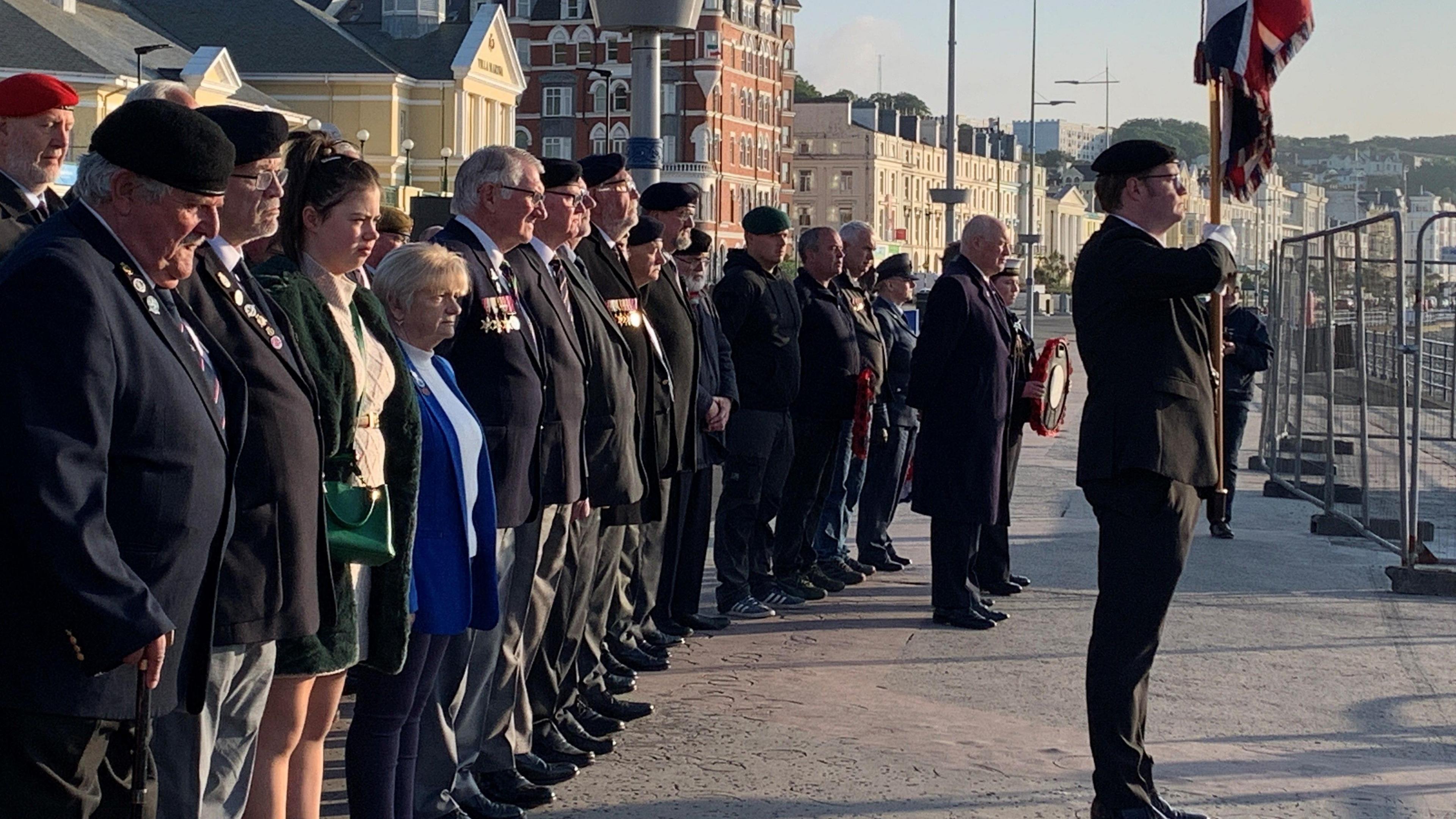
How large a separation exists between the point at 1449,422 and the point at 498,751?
1244cm

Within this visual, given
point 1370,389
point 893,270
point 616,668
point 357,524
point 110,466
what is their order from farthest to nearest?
point 1370,389 → point 893,270 → point 616,668 → point 357,524 → point 110,466

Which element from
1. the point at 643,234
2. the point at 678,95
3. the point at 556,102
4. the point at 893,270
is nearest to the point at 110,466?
the point at 643,234

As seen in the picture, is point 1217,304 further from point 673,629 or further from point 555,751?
point 673,629

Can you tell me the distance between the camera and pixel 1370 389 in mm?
13602

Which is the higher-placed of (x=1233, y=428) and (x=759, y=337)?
(x=759, y=337)

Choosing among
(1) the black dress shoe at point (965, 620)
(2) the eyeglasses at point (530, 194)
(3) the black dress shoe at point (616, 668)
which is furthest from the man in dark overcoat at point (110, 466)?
(1) the black dress shoe at point (965, 620)

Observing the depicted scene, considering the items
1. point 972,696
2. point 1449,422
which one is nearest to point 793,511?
point 972,696

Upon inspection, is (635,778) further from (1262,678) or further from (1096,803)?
(1262,678)

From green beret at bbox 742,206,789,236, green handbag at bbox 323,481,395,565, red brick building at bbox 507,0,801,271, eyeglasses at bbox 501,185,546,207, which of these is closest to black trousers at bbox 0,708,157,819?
green handbag at bbox 323,481,395,565

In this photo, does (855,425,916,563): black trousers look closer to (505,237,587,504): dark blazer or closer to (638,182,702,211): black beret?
(638,182,702,211): black beret

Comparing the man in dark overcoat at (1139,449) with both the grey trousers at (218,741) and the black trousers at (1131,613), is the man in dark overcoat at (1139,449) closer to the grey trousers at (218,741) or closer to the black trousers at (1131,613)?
the black trousers at (1131,613)

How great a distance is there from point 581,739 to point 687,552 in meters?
2.69

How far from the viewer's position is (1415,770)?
269 inches

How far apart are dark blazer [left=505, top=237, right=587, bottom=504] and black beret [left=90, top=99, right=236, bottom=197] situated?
2570mm
